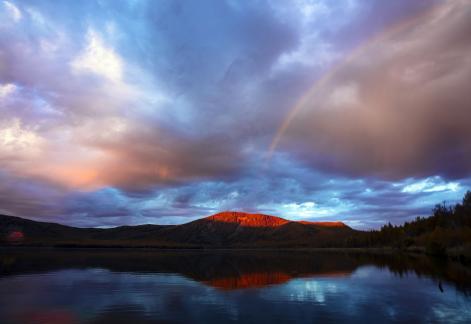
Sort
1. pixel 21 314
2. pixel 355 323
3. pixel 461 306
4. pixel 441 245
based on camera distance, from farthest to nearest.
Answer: pixel 441 245 < pixel 461 306 < pixel 21 314 < pixel 355 323

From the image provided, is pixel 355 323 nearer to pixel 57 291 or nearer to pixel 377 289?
pixel 377 289

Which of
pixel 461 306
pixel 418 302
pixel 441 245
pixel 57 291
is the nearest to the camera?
pixel 461 306

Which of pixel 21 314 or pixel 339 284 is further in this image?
pixel 339 284

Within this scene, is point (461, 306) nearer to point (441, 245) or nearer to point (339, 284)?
point (339, 284)

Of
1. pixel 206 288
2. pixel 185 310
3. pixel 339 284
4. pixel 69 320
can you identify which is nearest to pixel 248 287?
pixel 206 288

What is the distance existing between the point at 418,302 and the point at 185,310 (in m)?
20.8

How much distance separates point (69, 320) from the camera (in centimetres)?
2750

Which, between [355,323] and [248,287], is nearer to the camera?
[355,323]

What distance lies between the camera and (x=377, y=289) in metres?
45.2

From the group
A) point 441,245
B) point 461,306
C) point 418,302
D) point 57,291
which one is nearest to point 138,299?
point 57,291

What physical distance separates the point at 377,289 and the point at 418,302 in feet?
32.5

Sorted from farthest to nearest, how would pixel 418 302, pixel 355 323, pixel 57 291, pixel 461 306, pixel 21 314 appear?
1. pixel 57 291
2. pixel 418 302
3. pixel 461 306
4. pixel 21 314
5. pixel 355 323

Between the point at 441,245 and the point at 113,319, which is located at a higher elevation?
the point at 441,245

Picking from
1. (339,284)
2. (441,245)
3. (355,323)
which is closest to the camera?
(355,323)
